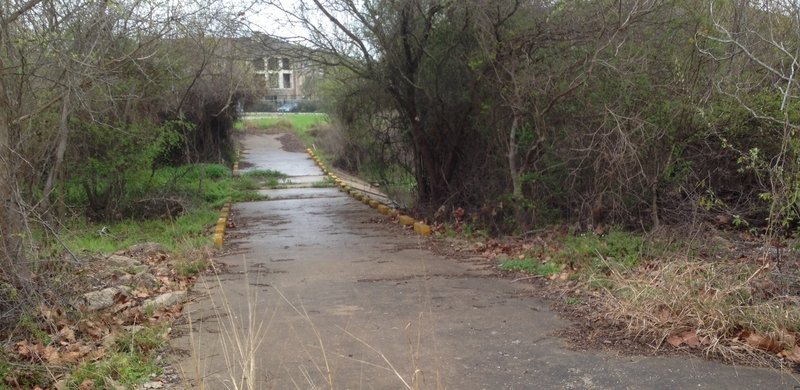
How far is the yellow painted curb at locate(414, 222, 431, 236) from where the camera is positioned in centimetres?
1214

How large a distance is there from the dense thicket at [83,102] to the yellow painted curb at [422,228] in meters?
4.88

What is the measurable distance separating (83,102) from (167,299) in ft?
8.45

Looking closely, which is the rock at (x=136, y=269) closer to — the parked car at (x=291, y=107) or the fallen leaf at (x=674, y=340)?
the fallen leaf at (x=674, y=340)

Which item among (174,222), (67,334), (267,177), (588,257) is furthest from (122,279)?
(267,177)

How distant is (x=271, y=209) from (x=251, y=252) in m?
6.39

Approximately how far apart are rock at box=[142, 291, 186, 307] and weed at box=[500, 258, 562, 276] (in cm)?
385

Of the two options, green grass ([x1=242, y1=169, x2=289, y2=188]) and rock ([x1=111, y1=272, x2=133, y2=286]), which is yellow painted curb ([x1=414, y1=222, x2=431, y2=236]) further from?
green grass ([x1=242, y1=169, x2=289, y2=188])

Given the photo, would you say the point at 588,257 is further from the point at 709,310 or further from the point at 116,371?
the point at 116,371

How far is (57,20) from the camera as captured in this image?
27.0 ft

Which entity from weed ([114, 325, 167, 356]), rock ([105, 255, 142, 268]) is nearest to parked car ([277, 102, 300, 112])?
rock ([105, 255, 142, 268])

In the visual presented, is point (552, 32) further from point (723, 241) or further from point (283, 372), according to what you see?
point (283, 372)

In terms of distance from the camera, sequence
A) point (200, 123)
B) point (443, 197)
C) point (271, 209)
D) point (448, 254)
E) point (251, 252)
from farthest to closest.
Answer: point (200, 123) < point (271, 209) < point (443, 197) < point (251, 252) < point (448, 254)

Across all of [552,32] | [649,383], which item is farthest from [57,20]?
[649,383]

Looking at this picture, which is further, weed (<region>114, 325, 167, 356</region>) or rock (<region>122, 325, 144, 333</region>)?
rock (<region>122, 325, 144, 333</region>)
